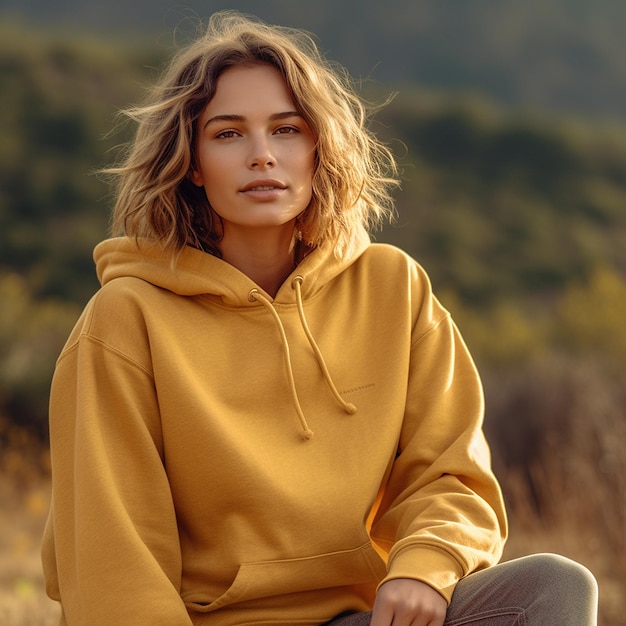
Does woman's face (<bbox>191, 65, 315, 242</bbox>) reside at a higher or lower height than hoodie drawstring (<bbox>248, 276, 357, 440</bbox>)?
higher

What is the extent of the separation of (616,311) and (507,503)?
3.40 m

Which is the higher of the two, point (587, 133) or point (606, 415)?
point (606, 415)

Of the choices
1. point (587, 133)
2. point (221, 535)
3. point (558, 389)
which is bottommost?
point (587, 133)

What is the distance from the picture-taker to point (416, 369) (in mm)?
2623

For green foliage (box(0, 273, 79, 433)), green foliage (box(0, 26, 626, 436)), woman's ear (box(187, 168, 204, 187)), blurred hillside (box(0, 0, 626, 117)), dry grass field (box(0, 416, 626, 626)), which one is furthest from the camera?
blurred hillside (box(0, 0, 626, 117))

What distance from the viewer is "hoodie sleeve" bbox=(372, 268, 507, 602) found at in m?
2.23

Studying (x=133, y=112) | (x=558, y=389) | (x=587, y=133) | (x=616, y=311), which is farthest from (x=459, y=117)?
(x=133, y=112)

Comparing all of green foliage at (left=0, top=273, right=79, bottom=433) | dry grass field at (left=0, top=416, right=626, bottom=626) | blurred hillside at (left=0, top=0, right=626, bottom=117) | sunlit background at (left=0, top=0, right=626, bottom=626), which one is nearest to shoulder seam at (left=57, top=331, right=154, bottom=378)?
sunlit background at (left=0, top=0, right=626, bottom=626)

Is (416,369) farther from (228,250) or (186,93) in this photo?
(186,93)

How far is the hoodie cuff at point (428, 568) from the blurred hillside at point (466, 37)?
85.7ft

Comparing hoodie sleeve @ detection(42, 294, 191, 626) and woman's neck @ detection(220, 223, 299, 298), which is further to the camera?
woman's neck @ detection(220, 223, 299, 298)

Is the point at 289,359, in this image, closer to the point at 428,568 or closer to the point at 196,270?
the point at 196,270

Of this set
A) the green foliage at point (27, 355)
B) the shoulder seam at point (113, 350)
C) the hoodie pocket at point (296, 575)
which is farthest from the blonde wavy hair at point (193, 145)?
the green foliage at point (27, 355)

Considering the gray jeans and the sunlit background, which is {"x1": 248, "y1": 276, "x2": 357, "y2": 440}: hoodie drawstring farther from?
the sunlit background
